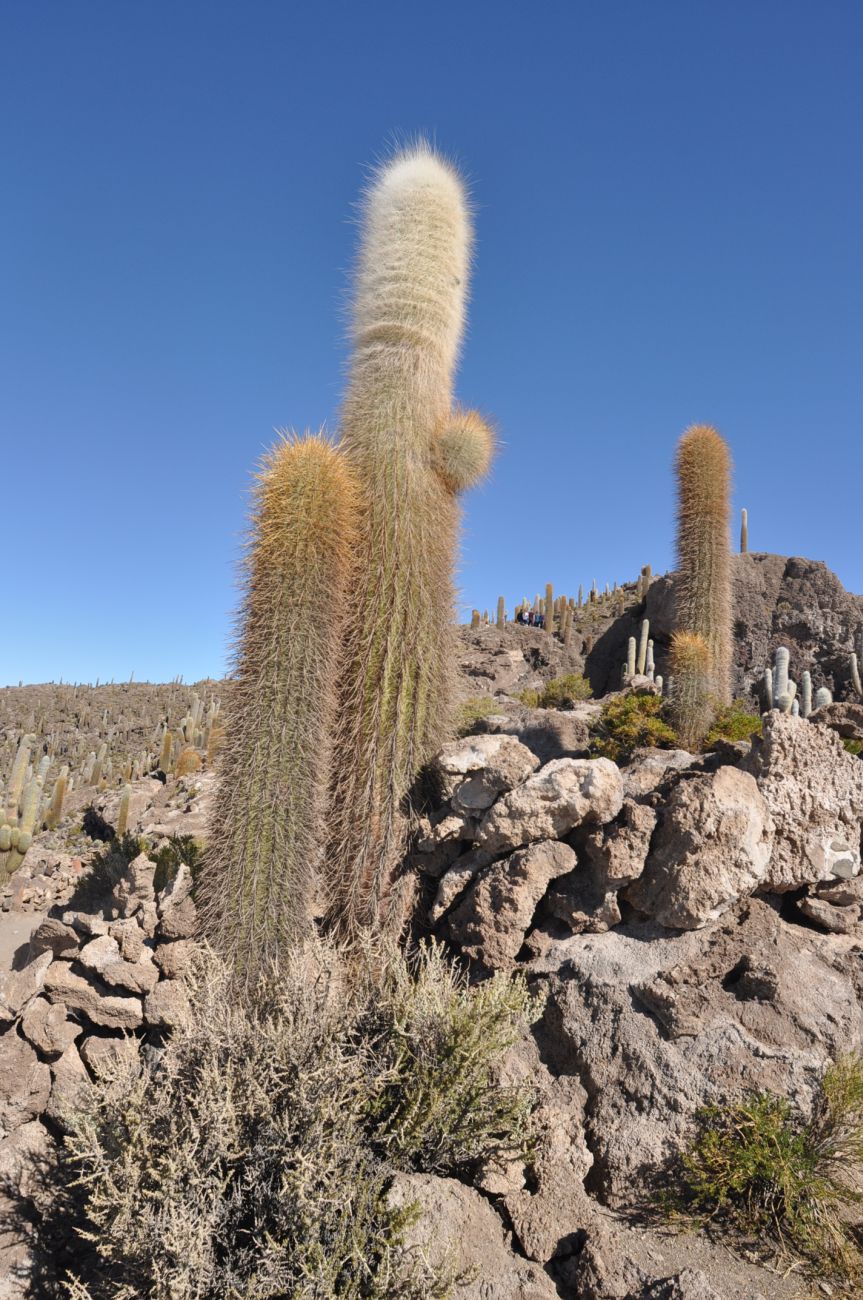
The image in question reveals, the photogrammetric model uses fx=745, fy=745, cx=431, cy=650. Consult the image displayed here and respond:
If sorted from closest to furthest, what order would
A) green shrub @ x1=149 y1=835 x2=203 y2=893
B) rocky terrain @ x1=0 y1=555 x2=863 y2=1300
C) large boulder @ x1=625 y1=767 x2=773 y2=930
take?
rocky terrain @ x1=0 y1=555 x2=863 y2=1300 < large boulder @ x1=625 y1=767 x2=773 y2=930 < green shrub @ x1=149 y1=835 x2=203 y2=893

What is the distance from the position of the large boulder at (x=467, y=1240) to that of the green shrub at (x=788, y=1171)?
29.7 inches

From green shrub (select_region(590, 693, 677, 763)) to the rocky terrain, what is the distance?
534mm

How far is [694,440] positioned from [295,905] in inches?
252

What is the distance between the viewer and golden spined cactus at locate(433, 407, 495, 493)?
5.34 metres

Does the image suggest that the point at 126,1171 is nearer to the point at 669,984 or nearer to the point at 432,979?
the point at 432,979

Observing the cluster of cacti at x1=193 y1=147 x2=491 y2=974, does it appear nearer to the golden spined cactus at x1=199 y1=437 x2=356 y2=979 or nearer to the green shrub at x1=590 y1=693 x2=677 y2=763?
the golden spined cactus at x1=199 y1=437 x2=356 y2=979

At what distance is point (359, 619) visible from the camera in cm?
496

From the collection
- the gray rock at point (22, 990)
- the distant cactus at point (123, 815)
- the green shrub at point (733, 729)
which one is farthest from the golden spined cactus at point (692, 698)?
the distant cactus at point (123, 815)

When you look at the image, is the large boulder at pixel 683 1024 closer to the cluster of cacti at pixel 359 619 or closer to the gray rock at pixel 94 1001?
the cluster of cacti at pixel 359 619

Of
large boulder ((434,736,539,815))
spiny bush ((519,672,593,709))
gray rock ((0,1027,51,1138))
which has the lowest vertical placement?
gray rock ((0,1027,51,1138))

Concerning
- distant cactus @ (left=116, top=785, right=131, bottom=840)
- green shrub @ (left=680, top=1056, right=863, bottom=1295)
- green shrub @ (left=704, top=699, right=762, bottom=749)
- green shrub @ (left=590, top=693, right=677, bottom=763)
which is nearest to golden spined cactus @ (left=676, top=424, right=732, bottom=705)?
→ green shrub @ (left=704, top=699, right=762, bottom=749)

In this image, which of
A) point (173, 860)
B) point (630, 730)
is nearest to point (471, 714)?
point (630, 730)

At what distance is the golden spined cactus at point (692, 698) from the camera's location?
607cm

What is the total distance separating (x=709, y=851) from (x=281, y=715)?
2.47m
